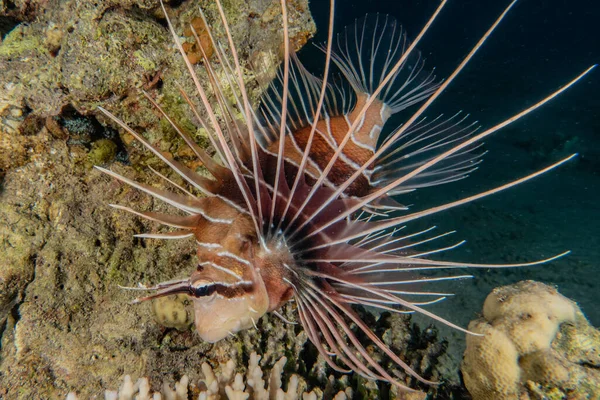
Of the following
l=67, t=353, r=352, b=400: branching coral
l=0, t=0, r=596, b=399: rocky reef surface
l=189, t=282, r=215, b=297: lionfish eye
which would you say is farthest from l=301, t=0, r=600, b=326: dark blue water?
l=189, t=282, r=215, b=297: lionfish eye

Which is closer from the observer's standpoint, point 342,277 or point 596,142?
point 342,277

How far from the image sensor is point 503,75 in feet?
69.6

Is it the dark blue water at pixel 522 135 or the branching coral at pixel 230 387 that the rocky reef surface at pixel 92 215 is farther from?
the dark blue water at pixel 522 135

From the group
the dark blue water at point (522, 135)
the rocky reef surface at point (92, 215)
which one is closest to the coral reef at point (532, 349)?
the rocky reef surface at point (92, 215)

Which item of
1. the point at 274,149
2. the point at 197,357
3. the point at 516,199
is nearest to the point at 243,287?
the point at 274,149

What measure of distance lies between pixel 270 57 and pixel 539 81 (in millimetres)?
24135

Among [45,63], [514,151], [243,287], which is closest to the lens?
[243,287]

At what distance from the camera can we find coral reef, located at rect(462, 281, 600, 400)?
7.54ft

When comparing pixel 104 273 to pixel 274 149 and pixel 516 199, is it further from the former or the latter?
pixel 516 199

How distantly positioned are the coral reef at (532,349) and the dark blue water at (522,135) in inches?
57.4

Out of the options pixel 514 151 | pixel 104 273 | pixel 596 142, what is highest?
pixel 104 273

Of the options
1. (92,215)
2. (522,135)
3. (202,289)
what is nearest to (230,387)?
(202,289)

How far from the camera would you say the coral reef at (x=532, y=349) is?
2.30 metres

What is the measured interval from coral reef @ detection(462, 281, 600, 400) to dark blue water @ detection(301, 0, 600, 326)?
57.4 inches
